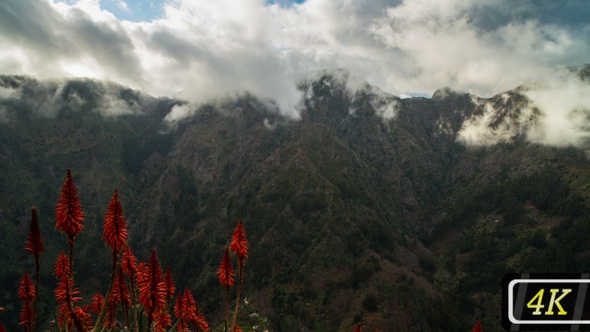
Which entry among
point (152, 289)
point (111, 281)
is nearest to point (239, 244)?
point (152, 289)

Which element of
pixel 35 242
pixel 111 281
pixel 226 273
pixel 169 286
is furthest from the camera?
pixel 226 273

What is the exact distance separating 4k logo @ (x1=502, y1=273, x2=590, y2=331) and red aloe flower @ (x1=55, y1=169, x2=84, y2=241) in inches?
929

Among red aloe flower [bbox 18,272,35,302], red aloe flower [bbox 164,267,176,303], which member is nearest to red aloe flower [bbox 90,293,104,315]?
red aloe flower [bbox 164,267,176,303]

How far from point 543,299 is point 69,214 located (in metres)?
26.0

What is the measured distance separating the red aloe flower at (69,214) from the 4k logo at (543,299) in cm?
2360

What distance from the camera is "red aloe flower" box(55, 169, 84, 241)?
2064 cm

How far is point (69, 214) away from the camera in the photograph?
20953mm

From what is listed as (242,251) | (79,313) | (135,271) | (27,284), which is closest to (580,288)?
(242,251)

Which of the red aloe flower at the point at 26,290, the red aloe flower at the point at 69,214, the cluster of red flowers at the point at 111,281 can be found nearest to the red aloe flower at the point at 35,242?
the cluster of red flowers at the point at 111,281

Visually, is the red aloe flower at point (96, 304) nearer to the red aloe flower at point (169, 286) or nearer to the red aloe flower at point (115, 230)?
the red aloe flower at point (169, 286)

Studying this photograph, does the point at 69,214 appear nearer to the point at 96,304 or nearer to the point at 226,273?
the point at 226,273

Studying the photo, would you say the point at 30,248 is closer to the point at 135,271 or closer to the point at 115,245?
the point at 115,245

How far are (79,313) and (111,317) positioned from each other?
7.65m

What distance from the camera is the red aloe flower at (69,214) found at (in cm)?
2064
